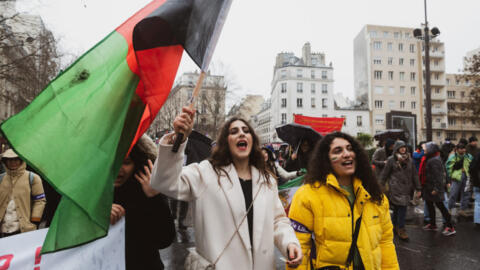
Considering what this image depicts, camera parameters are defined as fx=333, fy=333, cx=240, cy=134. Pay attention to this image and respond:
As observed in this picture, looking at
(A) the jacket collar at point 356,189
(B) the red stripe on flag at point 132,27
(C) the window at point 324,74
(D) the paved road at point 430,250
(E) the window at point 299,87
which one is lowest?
(D) the paved road at point 430,250

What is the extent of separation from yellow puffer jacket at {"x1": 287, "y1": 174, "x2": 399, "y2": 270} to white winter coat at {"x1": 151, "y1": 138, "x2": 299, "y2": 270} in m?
0.24

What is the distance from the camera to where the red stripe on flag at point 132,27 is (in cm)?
191

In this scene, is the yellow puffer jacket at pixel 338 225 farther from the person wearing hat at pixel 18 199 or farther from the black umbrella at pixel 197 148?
the black umbrella at pixel 197 148

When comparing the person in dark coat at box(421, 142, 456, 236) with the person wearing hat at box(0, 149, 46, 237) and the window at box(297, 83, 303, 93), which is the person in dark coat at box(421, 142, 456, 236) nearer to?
the person wearing hat at box(0, 149, 46, 237)

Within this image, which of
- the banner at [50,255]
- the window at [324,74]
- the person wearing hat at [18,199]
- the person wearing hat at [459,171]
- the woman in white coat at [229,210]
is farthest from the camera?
the window at [324,74]

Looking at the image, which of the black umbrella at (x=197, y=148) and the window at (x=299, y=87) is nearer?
the black umbrella at (x=197, y=148)

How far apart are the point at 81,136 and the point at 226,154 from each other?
112cm

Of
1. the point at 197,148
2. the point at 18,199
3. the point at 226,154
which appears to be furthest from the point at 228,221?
the point at 197,148

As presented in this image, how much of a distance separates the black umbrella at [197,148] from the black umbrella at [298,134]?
1886 millimetres

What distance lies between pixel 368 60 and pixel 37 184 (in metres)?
64.0

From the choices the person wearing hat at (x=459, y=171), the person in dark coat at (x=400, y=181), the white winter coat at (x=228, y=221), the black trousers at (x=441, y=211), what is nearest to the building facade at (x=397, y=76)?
the person wearing hat at (x=459, y=171)

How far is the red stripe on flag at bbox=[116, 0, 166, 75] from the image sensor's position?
6.27 ft

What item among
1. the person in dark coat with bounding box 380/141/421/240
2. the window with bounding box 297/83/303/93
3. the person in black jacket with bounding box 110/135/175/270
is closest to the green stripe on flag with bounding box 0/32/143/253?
the person in black jacket with bounding box 110/135/175/270

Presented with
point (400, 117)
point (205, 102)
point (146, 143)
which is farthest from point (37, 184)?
point (205, 102)
